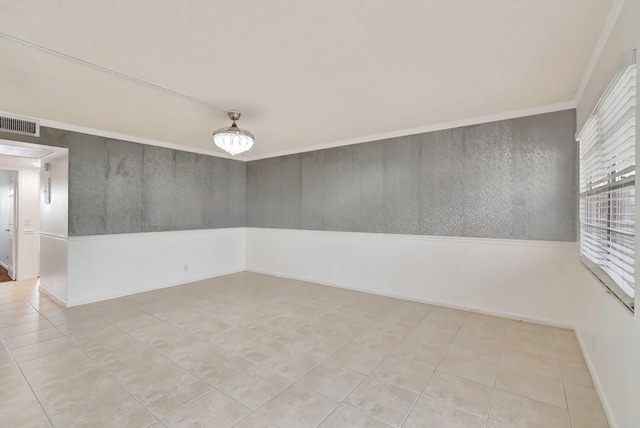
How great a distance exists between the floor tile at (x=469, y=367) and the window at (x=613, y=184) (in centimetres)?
108

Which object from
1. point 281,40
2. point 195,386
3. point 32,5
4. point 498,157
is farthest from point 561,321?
point 32,5

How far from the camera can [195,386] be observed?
215 cm

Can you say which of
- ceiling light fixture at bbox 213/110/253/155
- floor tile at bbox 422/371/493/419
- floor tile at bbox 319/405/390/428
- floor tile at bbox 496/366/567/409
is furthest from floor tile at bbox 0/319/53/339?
floor tile at bbox 496/366/567/409

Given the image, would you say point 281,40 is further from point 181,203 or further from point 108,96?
point 181,203

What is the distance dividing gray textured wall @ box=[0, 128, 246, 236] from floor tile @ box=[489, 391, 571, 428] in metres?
5.18

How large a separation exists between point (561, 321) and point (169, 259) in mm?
5764

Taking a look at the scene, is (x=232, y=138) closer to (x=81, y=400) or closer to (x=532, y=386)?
(x=81, y=400)

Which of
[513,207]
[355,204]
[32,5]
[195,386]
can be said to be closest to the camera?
[32,5]

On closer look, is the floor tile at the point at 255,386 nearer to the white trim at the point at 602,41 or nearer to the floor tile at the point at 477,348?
the floor tile at the point at 477,348

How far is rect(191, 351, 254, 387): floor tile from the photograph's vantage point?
7.40 ft

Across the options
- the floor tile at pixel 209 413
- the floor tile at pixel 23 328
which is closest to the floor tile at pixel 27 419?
the floor tile at pixel 209 413

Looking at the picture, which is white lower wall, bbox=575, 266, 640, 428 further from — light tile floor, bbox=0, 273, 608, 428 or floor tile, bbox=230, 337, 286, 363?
floor tile, bbox=230, 337, 286, 363

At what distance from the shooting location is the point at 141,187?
477 cm

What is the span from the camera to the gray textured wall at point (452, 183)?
3.27 m
